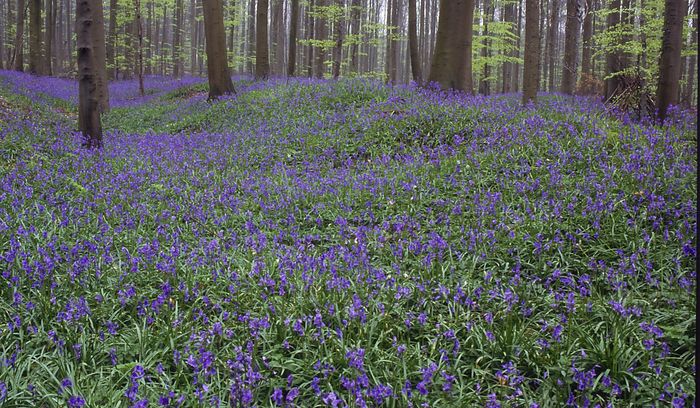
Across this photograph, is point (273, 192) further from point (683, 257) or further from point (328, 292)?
point (683, 257)

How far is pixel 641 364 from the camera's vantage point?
9.96ft

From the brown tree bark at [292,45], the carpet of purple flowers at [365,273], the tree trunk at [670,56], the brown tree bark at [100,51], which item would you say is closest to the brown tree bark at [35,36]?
the brown tree bark at [100,51]

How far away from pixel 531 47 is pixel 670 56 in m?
2.96

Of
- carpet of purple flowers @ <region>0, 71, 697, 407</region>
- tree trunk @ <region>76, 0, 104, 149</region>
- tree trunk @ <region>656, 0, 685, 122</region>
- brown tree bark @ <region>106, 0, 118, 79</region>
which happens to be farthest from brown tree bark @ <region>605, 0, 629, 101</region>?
brown tree bark @ <region>106, 0, 118, 79</region>

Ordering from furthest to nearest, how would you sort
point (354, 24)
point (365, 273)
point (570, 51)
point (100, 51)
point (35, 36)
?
1. point (354, 24)
2. point (35, 36)
3. point (570, 51)
4. point (100, 51)
5. point (365, 273)

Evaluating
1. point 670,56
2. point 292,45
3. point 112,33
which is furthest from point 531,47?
point 112,33

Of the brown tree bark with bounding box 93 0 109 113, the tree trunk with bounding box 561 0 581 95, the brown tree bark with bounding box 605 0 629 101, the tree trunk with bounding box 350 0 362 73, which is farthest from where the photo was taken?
the tree trunk with bounding box 350 0 362 73

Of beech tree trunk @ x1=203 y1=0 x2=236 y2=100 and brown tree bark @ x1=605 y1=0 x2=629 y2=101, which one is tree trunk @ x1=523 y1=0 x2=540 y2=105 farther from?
beech tree trunk @ x1=203 y1=0 x2=236 y2=100

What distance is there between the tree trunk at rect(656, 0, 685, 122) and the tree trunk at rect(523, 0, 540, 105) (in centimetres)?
253

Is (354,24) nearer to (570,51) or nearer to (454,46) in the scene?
(570,51)

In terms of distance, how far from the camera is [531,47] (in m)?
11.1

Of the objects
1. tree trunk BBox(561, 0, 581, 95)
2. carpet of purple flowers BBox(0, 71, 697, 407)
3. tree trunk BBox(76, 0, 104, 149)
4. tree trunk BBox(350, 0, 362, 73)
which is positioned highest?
tree trunk BBox(350, 0, 362, 73)

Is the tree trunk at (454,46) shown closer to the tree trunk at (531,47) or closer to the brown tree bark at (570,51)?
the tree trunk at (531,47)

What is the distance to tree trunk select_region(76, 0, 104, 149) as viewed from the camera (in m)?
9.07
